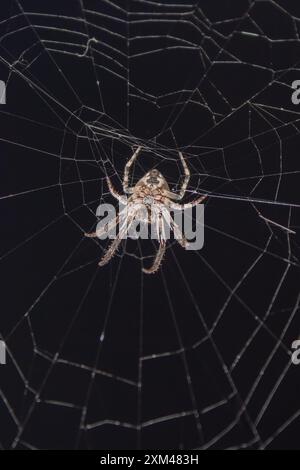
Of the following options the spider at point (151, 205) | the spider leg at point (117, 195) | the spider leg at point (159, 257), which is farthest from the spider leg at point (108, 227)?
the spider leg at point (159, 257)

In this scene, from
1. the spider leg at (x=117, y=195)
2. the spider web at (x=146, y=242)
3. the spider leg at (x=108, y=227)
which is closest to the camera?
the spider leg at (x=117, y=195)

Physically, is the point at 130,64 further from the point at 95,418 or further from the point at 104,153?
the point at 95,418

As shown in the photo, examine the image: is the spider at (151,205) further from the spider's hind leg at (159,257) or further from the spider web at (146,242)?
the spider web at (146,242)

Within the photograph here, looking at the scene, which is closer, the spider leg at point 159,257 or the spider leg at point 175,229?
the spider leg at point 159,257

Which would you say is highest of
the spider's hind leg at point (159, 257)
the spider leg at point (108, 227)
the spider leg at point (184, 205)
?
the spider leg at point (184, 205)

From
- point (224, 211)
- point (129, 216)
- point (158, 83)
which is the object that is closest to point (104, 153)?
point (129, 216)

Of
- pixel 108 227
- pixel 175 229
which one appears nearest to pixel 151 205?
pixel 175 229
